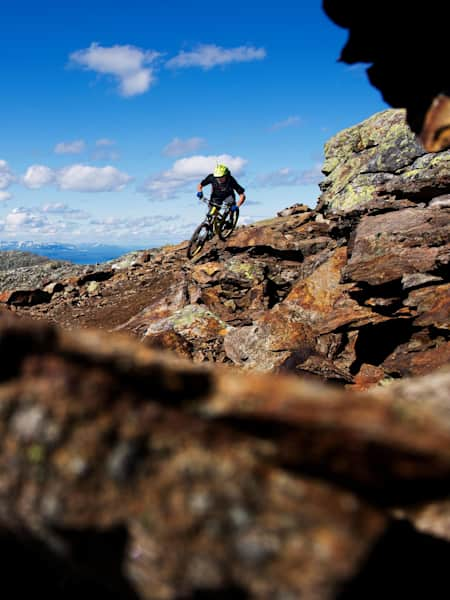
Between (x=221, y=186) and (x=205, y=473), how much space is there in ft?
98.0

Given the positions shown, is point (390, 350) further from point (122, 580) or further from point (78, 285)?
point (78, 285)

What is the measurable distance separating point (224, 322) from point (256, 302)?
265 cm

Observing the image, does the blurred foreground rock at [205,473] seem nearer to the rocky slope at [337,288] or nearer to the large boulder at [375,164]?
the rocky slope at [337,288]

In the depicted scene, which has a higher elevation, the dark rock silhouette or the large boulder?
the large boulder

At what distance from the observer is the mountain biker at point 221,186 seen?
31.6 metres

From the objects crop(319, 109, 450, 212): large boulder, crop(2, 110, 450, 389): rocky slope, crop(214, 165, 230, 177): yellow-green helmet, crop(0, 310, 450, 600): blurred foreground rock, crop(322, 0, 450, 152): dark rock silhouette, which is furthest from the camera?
crop(214, 165, 230, 177): yellow-green helmet

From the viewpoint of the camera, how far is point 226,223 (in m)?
33.2

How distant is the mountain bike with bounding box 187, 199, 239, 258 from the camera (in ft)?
105

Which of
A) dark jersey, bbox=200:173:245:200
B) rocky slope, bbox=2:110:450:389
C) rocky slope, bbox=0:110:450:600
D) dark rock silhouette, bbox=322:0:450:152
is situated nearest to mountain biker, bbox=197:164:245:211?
dark jersey, bbox=200:173:245:200

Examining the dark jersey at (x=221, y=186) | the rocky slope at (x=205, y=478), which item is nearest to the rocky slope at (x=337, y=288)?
the dark jersey at (x=221, y=186)

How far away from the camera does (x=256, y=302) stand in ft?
79.6

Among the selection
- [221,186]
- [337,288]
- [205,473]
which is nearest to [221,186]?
[221,186]

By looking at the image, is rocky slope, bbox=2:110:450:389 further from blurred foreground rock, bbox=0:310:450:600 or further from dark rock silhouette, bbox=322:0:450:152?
blurred foreground rock, bbox=0:310:450:600

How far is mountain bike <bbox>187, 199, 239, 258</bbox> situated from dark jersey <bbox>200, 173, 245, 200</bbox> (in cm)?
69
